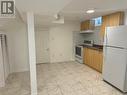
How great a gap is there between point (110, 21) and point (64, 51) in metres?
3.15

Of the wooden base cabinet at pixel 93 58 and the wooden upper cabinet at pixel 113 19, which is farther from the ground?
the wooden upper cabinet at pixel 113 19

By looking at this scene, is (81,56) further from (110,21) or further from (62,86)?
Answer: (62,86)

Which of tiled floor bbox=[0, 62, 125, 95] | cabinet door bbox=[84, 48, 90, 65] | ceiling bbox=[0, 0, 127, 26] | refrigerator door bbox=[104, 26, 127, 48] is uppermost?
ceiling bbox=[0, 0, 127, 26]

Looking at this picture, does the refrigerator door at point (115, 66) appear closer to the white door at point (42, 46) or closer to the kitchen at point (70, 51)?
the kitchen at point (70, 51)

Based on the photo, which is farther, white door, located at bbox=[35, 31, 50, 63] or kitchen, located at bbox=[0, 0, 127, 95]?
white door, located at bbox=[35, 31, 50, 63]

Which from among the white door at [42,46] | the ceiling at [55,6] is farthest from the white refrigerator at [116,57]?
the white door at [42,46]

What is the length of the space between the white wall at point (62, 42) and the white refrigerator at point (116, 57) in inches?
128

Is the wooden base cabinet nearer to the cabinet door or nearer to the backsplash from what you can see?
the cabinet door

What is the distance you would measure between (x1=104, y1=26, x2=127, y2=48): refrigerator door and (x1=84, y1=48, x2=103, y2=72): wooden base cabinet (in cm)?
121

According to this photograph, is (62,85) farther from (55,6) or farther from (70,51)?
(70,51)

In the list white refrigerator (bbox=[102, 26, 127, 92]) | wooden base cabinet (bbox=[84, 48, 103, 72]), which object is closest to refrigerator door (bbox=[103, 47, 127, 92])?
white refrigerator (bbox=[102, 26, 127, 92])

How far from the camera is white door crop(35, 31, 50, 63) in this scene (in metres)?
6.17

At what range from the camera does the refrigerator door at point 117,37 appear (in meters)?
2.91

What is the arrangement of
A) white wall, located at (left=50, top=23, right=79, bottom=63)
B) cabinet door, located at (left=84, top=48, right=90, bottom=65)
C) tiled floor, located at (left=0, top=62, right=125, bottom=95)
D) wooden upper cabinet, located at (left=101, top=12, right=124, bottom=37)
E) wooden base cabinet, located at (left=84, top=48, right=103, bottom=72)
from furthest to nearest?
white wall, located at (left=50, top=23, right=79, bottom=63) → cabinet door, located at (left=84, top=48, right=90, bottom=65) → wooden base cabinet, located at (left=84, top=48, right=103, bottom=72) → wooden upper cabinet, located at (left=101, top=12, right=124, bottom=37) → tiled floor, located at (left=0, top=62, right=125, bottom=95)
